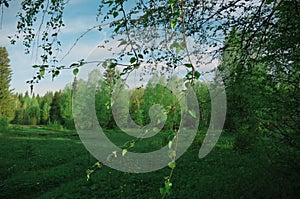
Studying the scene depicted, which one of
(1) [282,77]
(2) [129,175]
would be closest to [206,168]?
(2) [129,175]

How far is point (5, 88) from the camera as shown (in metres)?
34.4

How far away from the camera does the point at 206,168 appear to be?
7734 millimetres

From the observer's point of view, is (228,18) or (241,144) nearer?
(228,18)

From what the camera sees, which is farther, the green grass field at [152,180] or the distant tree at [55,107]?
the distant tree at [55,107]

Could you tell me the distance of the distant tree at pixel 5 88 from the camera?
30.9 meters

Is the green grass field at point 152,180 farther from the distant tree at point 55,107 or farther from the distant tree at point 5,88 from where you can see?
Result: the distant tree at point 55,107

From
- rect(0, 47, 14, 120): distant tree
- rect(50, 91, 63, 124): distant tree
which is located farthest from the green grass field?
rect(50, 91, 63, 124): distant tree

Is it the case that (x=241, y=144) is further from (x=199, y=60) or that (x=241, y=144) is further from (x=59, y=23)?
(x=59, y=23)

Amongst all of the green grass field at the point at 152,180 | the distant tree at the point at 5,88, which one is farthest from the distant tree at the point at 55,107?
the green grass field at the point at 152,180

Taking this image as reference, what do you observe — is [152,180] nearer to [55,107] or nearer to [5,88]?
[5,88]

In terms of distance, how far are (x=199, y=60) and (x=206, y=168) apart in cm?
492

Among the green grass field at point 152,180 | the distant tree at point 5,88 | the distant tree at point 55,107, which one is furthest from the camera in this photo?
the distant tree at point 55,107

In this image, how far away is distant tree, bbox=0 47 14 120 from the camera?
1218 inches

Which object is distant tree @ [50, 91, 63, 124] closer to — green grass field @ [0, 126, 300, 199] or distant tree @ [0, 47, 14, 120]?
distant tree @ [0, 47, 14, 120]
